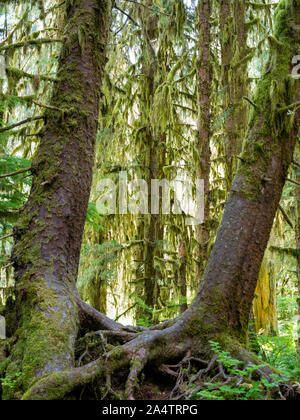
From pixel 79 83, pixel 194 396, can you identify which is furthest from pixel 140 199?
pixel 194 396

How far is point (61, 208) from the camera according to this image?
3.78 meters

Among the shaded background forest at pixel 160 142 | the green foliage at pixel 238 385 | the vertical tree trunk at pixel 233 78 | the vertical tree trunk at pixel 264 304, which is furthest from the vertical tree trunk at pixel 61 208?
the vertical tree trunk at pixel 264 304

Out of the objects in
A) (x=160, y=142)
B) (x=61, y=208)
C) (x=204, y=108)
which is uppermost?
(x=204, y=108)

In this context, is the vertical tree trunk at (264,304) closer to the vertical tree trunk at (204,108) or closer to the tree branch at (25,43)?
the vertical tree trunk at (204,108)

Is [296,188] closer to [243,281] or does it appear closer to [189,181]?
[189,181]

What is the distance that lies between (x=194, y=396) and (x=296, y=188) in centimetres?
514

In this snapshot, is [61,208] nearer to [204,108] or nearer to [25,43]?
[25,43]

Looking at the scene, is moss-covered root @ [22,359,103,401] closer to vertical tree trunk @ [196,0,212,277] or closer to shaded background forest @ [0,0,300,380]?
shaded background forest @ [0,0,300,380]

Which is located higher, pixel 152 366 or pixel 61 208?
pixel 61 208

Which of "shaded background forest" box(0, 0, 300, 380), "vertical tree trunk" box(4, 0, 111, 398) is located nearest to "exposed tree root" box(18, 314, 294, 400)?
"vertical tree trunk" box(4, 0, 111, 398)

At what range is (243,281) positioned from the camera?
3469 millimetres

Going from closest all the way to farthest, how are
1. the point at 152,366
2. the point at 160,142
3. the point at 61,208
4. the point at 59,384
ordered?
the point at 59,384 → the point at 152,366 → the point at 61,208 → the point at 160,142

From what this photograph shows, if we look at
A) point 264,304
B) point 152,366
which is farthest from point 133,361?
point 264,304

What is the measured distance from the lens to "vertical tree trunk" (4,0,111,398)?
3.16 meters
